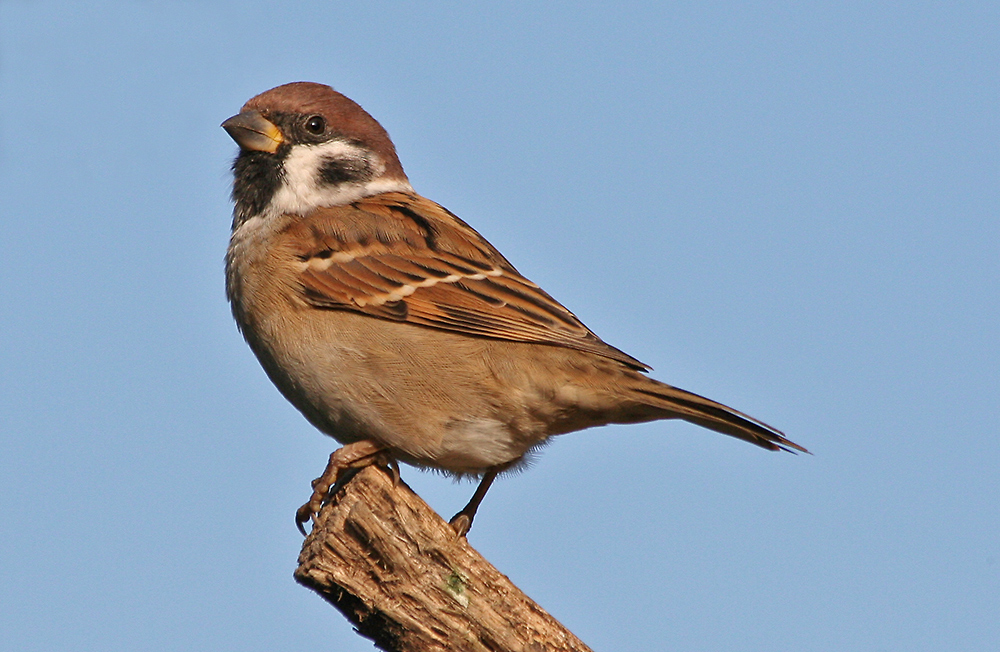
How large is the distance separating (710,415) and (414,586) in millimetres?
1775

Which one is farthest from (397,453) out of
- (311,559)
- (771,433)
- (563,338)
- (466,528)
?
(771,433)

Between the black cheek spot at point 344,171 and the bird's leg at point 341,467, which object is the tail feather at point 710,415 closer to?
the bird's leg at point 341,467

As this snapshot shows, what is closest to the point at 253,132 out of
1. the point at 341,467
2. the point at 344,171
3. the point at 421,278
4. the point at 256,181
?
the point at 256,181

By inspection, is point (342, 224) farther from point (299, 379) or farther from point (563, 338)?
point (563, 338)

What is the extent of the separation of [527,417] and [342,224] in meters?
1.60

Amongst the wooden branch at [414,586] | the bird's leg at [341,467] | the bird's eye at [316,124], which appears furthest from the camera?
the bird's eye at [316,124]

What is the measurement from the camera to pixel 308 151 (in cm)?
651

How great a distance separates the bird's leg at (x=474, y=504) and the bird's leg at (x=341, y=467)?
1.77ft

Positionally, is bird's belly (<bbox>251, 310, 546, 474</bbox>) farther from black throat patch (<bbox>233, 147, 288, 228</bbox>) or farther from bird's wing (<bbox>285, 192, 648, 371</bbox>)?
black throat patch (<bbox>233, 147, 288, 228</bbox>)

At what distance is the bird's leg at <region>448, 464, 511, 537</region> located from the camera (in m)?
5.68

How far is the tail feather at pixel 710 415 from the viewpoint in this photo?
16.6 feet

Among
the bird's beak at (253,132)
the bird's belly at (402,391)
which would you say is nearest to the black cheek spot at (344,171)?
the bird's beak at (253,132)

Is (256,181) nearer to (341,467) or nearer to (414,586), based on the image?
(341,467)

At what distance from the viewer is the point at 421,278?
19.3ft
